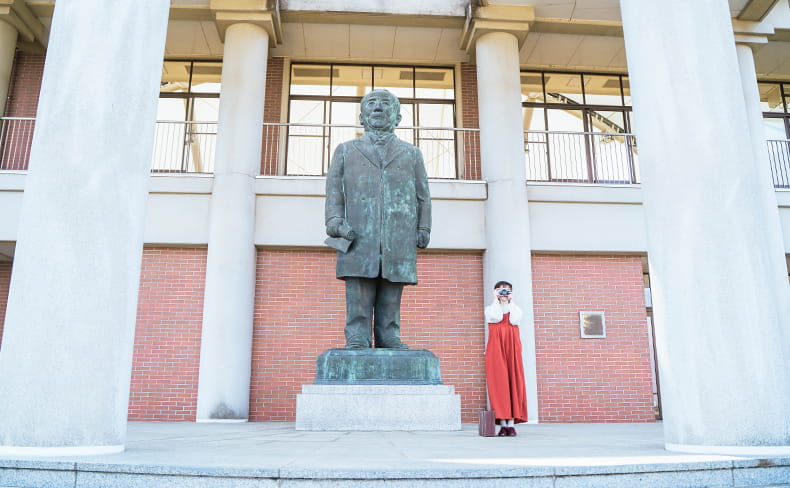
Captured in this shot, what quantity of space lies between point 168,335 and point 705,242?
355 inches

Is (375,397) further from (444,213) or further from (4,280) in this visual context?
(4,280)

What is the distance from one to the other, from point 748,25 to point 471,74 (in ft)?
18.2

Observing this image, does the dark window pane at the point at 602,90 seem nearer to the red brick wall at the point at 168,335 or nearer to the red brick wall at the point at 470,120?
the red brick wall at the point at 470,120

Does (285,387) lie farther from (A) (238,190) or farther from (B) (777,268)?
(B) (777,268)

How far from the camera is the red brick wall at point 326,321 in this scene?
1034cm

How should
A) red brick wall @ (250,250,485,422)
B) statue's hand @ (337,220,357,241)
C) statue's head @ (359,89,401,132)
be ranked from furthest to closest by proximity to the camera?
red brick wall @ (250,250,485,422)
statue's head @ (359,89,401,132)
statue's hand @ (337,220,357,241)

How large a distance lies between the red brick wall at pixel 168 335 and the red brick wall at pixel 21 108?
3.98 meters

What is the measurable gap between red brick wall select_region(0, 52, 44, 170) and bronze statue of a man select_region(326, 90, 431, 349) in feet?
28.8

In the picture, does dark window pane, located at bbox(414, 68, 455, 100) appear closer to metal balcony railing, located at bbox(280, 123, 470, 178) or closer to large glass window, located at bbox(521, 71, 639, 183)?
metal balcony railing, located at bbox(280, 123, 470, 178)

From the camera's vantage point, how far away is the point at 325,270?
1075 cm

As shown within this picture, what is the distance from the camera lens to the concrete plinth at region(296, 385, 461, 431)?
554 centimetres

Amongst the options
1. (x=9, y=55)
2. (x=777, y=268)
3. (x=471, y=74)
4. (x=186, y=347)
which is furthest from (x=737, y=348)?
(x=9, y=55)

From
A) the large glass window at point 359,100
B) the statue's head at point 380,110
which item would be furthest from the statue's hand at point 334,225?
the large glass window at point 359,100

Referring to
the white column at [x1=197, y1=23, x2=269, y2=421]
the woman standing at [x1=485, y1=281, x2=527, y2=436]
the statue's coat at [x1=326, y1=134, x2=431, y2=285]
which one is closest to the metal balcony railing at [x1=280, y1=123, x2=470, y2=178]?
the white column at [x1=197, y1=23, x2=269, y2=421]
